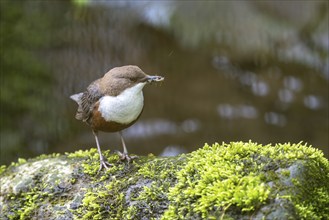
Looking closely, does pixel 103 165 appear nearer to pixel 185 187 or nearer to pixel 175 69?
pixel 185 187

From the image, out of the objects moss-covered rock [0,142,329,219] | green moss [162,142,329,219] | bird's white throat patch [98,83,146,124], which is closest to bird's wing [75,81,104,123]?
bird's white throat patch [98,83,146,124]

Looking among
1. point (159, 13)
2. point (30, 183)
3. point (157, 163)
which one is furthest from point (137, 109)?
point (159, 13)

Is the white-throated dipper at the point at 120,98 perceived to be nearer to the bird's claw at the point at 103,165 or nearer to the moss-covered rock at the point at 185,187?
the bird's claw at the point at 103,165

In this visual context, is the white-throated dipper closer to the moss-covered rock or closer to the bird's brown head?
the bird's brown head

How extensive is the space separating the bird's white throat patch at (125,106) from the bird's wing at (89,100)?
5.6 inches

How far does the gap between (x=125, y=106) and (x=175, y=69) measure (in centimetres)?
463

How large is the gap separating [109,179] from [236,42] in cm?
474

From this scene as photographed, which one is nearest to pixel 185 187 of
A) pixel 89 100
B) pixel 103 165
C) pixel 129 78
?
pixel 103 165

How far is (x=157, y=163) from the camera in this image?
10.1 ft

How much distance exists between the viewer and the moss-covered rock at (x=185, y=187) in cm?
244

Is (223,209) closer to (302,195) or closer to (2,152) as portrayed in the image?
(302,195)

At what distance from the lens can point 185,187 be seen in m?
2.72

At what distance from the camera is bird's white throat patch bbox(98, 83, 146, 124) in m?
3.21

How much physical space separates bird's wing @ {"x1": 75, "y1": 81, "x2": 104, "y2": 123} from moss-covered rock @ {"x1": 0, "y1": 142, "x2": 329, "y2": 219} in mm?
312
